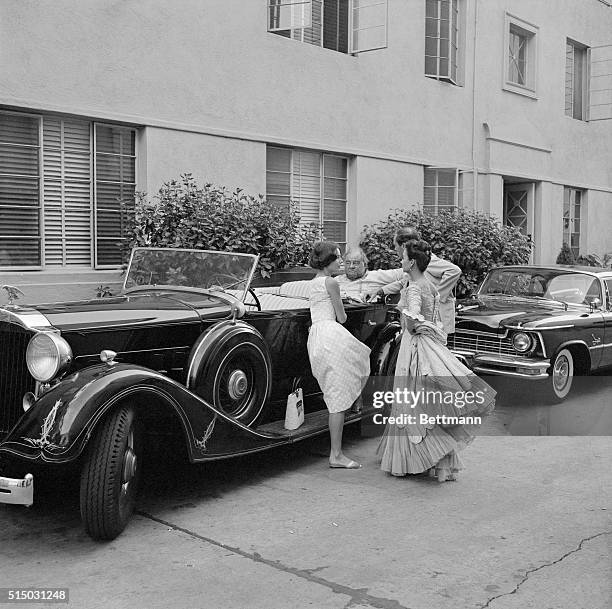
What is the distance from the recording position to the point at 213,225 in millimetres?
8445

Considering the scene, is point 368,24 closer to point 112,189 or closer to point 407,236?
point 112,189

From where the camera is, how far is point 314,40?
11.3 meters

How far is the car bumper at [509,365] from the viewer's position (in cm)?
765

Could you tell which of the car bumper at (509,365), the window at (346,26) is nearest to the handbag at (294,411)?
the car bumper at (509,365)

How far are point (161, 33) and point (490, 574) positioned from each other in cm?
726

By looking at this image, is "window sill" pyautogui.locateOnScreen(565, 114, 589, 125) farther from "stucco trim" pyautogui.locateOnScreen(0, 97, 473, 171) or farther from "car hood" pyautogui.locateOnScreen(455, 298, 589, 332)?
"car hood" pyautogui.locateOnScreen(455, 298, 589, 332)

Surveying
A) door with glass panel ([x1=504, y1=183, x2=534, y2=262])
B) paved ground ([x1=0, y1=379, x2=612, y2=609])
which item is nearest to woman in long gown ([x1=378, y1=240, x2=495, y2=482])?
paved ground ([x1=0, y1=379, x2=612, y2=609])

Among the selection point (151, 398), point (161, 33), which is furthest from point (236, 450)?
point (161, 33)

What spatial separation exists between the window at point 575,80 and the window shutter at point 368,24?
7.40 metres

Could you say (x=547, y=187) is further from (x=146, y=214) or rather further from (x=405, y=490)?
(x=405, y=490)

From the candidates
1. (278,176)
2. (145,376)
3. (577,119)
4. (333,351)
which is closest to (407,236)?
(333,351)

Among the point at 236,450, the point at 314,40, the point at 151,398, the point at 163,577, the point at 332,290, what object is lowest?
the point at 163,577

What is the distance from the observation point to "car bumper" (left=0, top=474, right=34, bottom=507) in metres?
3.97

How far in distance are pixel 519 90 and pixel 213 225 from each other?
359 inches
